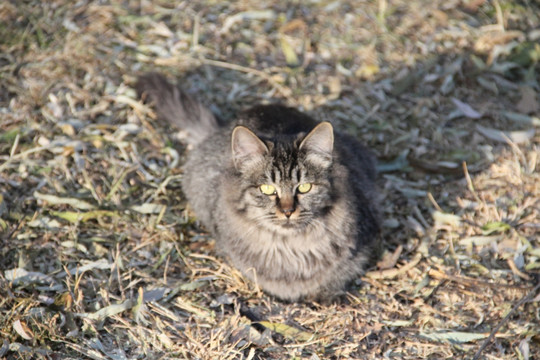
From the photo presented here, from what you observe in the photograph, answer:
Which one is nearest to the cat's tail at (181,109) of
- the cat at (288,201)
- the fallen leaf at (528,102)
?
the cat at (288,201)

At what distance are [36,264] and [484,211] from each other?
297 cm

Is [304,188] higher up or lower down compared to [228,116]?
higher up

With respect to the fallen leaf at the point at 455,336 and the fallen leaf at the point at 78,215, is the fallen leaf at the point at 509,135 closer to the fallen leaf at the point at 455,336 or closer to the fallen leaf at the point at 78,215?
the fallen leaf at the point at 455,336

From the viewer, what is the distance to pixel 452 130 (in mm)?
4332

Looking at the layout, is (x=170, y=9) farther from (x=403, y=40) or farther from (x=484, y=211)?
(x=484, y=211)

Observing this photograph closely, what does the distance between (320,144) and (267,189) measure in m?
0.37

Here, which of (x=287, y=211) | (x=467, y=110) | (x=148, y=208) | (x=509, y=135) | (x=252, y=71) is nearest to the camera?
(x=287, y=211)

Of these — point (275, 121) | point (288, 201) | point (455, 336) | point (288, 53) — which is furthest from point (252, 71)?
point (455, 336)

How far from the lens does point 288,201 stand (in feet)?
9.43

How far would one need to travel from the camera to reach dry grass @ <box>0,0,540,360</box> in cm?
310

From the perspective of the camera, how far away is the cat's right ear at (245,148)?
2.86 meters

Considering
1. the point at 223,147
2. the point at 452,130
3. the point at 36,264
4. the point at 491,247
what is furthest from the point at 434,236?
the point at 36,264

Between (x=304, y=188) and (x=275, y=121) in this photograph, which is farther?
(x=275, y=121)

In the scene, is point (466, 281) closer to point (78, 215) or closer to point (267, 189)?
point (267, 189)
